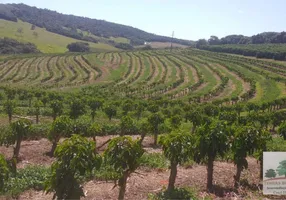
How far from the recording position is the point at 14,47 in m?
143

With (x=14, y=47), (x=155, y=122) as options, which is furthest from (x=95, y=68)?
(x=155, y=122)

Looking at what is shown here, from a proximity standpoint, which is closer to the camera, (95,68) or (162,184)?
(162,184)

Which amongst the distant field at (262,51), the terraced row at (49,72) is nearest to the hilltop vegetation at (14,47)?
the terraced row at (49,72)

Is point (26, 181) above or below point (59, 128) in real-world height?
below

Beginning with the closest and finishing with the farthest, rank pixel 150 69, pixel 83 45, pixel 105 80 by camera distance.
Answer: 1. pixel 105 80
2. pixel 150 69
3. pixel 83 45

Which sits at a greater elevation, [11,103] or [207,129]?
[207,129]

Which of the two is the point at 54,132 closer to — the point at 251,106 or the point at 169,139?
the point at 169,139

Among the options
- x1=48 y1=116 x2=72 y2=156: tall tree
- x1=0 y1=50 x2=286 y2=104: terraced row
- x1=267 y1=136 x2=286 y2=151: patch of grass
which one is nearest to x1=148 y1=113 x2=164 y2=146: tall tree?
x1=48 y1=116 x2=72 y2=156: tall tree

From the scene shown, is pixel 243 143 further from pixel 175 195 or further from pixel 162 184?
pixel 162 184

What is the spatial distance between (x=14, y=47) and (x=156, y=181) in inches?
5562

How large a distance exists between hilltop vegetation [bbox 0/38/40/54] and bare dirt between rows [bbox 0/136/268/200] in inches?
5025

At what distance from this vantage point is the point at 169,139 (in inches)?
599

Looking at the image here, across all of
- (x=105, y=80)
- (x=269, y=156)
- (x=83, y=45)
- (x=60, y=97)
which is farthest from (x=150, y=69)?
(x=269, y=156)

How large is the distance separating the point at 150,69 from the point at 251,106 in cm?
5532
